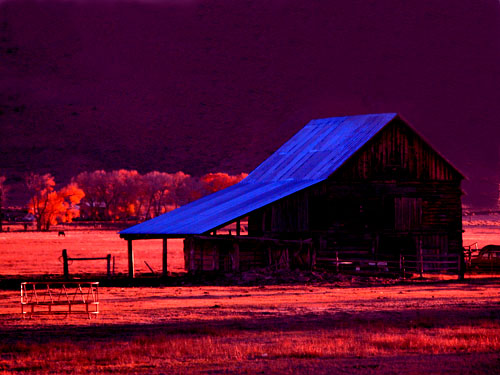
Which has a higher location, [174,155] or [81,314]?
[174,155]

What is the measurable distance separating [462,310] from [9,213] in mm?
115086

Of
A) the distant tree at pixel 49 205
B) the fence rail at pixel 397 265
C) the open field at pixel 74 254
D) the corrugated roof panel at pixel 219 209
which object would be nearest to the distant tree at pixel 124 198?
the distant tree at pixel 49 205

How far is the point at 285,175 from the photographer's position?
141 ft

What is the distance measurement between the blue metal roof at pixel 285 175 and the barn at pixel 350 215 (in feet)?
0.34

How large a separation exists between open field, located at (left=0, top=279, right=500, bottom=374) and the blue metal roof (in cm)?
910

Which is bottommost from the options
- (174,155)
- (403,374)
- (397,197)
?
(403,374)

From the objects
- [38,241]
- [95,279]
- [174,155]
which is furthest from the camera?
[174,155]

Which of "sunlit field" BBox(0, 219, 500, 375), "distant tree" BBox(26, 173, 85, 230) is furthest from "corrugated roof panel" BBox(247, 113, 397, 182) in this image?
"distant tree" BBox(26, 173, 85, 230)

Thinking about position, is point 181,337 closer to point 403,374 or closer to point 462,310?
point 403,374

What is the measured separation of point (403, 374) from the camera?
1452cm

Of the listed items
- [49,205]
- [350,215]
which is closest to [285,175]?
[350,215]

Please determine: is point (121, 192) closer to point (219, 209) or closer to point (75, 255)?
point (75, 255)

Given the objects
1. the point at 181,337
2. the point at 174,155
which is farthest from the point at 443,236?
the point at 174,155

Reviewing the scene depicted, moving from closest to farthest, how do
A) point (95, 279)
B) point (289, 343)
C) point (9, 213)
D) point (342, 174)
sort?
point (289, 343) < point (95, 279) < point (342, 174) < point (9, 213)
